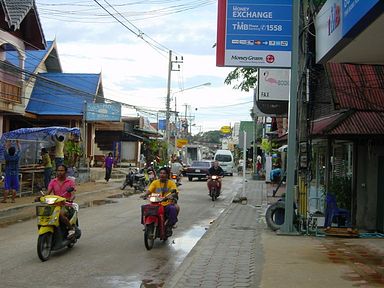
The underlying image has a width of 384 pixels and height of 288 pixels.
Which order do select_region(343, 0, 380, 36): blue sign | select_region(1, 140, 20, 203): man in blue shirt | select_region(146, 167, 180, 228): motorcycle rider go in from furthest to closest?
select_region(1, 140, 20, 203): man in blue shirt < select_region(146, 167, 180, 228): motorcycle rider < select_region(343, 0, 380, 36): blue sign

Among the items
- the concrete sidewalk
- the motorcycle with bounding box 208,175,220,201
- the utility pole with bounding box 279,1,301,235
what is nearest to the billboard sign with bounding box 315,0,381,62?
the utility pole with bounding box 279,1,301,235

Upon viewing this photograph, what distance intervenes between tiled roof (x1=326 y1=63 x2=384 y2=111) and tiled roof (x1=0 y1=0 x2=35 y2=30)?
1268 centimetres

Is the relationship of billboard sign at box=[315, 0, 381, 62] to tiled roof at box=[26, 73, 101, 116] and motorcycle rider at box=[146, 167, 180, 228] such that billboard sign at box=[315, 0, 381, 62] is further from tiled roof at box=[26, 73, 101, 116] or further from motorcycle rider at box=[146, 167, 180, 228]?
tiled roof at box=[26, 73, 101, 116]

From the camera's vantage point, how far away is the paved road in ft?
25.7

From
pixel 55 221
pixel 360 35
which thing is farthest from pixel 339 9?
pixel 55 221

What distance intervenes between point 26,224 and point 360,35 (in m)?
9.88

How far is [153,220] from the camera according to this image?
1034 centimetres

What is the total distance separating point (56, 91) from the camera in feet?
108

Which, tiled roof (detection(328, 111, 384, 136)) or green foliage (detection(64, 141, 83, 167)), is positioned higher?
tiled roof (detection(328, 111, 384, 136))

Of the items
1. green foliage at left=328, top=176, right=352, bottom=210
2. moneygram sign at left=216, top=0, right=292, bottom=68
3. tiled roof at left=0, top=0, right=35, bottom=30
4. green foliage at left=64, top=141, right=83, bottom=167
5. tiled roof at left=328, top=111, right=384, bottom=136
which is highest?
tiled roof at left=0, top=0, right=35, bottom=30

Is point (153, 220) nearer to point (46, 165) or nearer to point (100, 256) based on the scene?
point (100, 256)

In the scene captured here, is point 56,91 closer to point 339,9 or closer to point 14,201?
point 14,201

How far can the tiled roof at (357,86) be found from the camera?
1328 centimetres

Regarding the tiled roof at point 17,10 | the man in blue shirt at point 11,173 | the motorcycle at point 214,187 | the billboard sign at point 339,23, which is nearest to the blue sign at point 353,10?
the billboard sign at point 339,23
